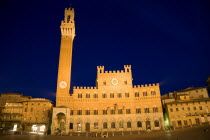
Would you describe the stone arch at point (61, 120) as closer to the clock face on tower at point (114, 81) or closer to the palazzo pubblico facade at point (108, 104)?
the palazzo pubblico facade at point (108, 104)

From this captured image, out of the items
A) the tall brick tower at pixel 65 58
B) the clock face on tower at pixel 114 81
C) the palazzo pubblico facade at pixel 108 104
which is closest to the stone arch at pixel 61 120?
the palazzo pubblico facade at pixel 108 104

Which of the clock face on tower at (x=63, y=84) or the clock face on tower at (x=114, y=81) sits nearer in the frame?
the clock face on tower at (x=63, y=84)

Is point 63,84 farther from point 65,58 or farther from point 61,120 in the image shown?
point 61,120

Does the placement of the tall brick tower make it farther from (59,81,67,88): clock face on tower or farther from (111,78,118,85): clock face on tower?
(111,78,118,85): clock face on tower

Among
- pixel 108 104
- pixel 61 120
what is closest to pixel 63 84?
pixel 61 120

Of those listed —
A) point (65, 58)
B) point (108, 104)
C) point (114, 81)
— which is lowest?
point (108, 104)

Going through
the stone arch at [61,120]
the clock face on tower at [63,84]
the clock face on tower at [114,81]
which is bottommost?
the stone arch at [61,120]

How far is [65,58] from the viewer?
46.4 meters

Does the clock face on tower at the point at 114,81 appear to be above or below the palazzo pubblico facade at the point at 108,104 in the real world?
above

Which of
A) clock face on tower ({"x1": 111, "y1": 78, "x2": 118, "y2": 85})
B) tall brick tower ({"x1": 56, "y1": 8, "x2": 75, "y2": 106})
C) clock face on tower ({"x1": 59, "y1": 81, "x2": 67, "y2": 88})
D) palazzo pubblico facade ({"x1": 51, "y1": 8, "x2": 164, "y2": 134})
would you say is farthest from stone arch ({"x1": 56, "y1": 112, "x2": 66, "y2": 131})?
clock face on tower ({"x1": 111, "y1": 78, "x2": 118, "y2": 85})

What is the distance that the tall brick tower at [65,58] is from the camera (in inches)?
1687

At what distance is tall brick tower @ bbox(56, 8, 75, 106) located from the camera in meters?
42.8

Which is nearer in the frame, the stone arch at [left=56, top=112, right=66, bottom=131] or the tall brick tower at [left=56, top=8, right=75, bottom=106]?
the stone arch at [left=56, top=112, right=66, bottom=131]

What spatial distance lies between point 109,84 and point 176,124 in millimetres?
19429
